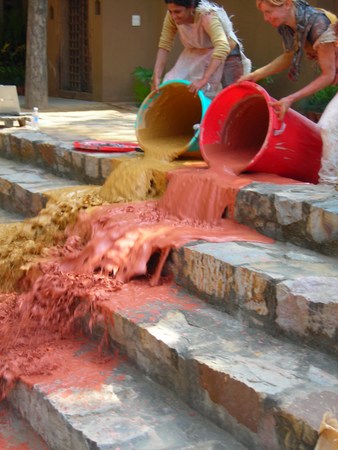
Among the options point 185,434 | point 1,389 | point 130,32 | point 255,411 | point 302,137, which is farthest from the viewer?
point 130,32

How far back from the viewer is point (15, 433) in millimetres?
3020

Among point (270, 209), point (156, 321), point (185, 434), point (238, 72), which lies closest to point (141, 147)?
→ point (238, 72)

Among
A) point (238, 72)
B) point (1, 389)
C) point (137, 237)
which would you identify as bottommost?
point (1, 389)

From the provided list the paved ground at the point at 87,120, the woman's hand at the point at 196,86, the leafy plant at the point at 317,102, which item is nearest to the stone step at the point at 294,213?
the woman's hand at the point at 196,86

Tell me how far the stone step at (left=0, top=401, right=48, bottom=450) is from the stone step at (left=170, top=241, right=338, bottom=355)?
3.06ft

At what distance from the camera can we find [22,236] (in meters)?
4.64

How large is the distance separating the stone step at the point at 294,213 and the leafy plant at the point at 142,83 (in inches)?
319

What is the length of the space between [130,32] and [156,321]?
10.5 metres

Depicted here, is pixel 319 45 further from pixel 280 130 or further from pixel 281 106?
pixel 280 130

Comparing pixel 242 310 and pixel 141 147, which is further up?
pixel 141 147

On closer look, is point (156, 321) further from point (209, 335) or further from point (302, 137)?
point (302, 137)

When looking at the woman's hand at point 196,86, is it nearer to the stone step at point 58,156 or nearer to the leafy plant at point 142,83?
the stone step at point 58,156

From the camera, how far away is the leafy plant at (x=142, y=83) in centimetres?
1167

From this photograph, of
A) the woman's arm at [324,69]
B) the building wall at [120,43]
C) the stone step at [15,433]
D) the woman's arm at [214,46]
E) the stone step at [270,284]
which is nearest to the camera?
the stone step at [270,284]
